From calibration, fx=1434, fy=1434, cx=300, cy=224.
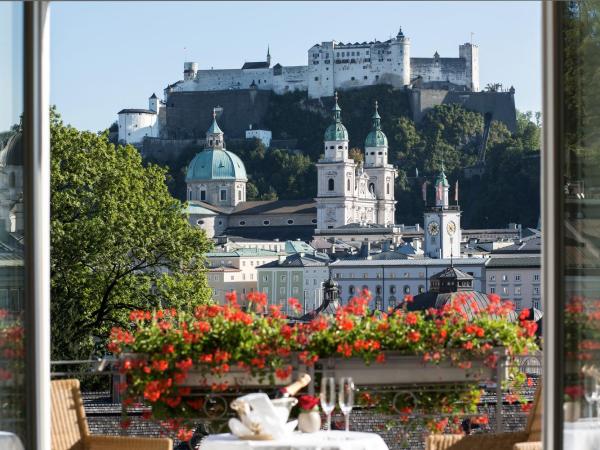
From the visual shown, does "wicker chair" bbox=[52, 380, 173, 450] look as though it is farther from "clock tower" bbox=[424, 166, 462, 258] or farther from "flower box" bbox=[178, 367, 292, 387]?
"clock tower" bbox=[424, 166, 462, 258]

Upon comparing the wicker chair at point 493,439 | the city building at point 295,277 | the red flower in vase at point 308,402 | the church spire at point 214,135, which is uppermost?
the church spire at point 214,135

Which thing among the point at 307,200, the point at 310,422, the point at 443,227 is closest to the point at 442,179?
the point at 443,227

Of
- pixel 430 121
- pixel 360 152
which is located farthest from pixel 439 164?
pixel 360 152

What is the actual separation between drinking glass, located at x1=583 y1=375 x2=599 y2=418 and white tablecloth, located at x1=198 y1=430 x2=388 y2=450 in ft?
1.55

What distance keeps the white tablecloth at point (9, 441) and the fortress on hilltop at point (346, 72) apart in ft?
256

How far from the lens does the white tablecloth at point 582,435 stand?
3230 millimetres

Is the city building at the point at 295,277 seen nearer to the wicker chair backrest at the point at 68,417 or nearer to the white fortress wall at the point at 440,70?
the white fortress wall at the point at 440,70

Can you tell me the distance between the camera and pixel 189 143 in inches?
3366

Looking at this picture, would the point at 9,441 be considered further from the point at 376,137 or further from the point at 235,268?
the point at 376,137

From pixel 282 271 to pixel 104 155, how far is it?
55.3 meters

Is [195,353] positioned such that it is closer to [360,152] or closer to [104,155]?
[104,155]

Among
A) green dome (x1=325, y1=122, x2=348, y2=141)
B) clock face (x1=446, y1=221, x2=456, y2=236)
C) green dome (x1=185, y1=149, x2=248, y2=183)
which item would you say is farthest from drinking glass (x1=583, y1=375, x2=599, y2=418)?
green dome (x1=185, y1=149, x2=248, y2=183)

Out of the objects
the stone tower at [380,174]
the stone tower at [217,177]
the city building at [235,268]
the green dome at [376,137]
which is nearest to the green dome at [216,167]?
the stone tower at [217,177]

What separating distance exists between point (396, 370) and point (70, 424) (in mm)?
822
